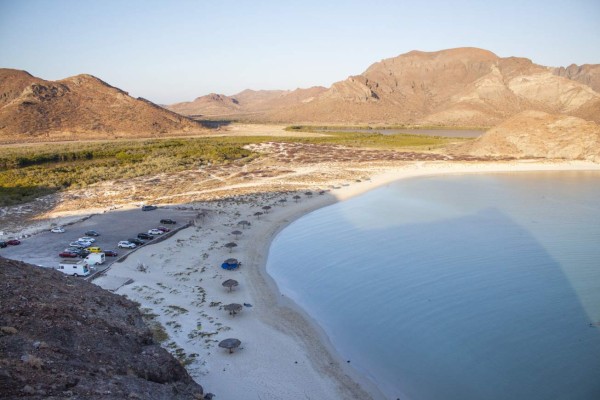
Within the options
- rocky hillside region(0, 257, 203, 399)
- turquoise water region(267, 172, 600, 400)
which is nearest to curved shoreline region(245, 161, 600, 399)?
turquoise water region(267, 172, 600, 400)

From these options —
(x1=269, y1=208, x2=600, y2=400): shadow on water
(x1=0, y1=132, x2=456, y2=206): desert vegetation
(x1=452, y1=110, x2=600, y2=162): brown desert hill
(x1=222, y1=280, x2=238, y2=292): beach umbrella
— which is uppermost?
(x1=452, y1=110, x2=600, y2=162): brown desert hill

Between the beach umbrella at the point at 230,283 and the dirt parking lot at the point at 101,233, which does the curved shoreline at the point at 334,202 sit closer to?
the beach umbrella at the point at 230,283

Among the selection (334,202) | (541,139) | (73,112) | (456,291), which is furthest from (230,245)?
(73,112)

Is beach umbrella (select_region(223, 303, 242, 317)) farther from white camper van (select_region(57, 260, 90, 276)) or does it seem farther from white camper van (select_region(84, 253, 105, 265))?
white camper van (select_region(84, 253, 105, 265))

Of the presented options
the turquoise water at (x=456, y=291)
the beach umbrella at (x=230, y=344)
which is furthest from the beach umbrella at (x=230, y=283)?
the beach umbrella at (x=230, y=344)

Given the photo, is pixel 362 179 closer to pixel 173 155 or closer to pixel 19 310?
pixel 173 155

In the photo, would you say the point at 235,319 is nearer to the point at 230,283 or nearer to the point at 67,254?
the point at 230,283
